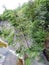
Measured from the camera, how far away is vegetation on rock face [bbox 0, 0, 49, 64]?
337cm

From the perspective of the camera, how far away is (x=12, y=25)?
3.60m

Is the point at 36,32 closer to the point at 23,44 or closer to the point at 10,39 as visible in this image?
the point at 23,44

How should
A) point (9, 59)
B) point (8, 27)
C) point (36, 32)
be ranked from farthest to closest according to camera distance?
1. point (9, 59)
2. point (8, 27)
3. point (36, 32)

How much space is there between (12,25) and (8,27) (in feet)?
0.93

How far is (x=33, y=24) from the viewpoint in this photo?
341 centimetres

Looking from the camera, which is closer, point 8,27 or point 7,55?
point 8,27

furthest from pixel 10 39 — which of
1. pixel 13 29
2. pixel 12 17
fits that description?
pixel 12 17

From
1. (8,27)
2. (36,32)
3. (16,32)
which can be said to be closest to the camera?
(36,32)

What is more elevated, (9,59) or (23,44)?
(23,44)

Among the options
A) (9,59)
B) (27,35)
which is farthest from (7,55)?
(27,35)

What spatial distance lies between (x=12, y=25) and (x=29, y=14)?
36cm

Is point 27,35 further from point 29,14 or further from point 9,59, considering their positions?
point 9,59

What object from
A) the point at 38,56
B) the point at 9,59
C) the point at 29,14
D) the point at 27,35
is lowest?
the point at 9,59

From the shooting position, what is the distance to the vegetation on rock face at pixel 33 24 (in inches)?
133
